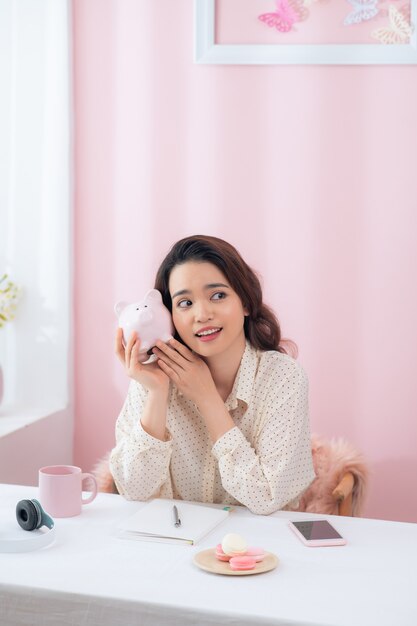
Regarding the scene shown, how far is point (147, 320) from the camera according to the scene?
1.49 metres

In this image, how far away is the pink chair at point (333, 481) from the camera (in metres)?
1.80

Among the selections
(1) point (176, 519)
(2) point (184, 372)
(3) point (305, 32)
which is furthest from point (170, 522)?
(3) point (305, 32)

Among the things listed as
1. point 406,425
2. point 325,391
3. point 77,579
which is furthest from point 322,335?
point 77,579

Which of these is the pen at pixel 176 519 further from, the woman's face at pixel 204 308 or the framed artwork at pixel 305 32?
the framed artwork at pixel 305 32

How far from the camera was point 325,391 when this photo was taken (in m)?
2.35

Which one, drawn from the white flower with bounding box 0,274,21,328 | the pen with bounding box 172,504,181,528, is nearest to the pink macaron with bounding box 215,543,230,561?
the pen with bounding box 172,504,181,528

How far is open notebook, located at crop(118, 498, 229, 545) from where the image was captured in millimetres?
1258

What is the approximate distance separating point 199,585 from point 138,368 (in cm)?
54

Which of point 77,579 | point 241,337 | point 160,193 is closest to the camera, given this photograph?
point 77,579

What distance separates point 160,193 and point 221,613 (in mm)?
1626

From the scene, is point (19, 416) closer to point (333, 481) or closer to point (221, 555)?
point (333, 481)

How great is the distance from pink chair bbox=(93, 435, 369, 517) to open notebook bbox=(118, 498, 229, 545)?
1.45 ft

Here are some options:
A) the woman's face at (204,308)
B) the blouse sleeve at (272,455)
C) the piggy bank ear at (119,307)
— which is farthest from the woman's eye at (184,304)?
the blouse sleeve at (272,455)

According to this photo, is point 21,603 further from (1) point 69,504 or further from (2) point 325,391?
(2) point 325,391
